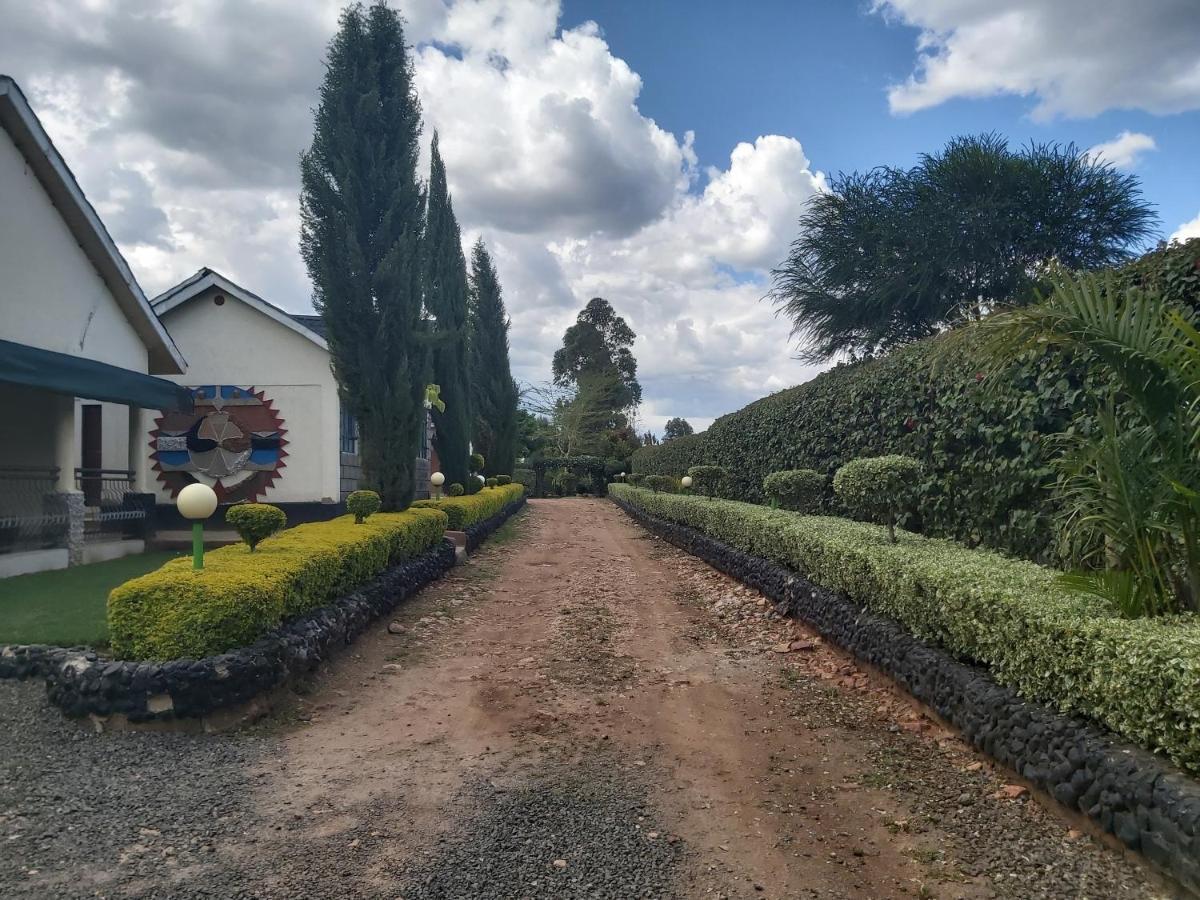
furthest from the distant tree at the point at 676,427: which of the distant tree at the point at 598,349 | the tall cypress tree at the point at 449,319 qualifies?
the tall cypress tree at the point at 449,319

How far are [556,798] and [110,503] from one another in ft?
35.7

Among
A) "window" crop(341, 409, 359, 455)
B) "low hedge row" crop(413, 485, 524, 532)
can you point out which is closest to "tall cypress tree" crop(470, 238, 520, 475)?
"low hedge row" crop(413, 485, 524, 532)

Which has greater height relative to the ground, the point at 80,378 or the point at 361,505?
the point at 80,378

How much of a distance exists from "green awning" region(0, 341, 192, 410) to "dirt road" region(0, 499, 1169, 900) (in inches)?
200

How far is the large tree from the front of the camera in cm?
2267

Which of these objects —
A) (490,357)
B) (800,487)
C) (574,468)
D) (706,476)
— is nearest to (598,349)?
(574,468)

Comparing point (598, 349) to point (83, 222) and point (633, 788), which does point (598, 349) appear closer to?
point (83, 222)

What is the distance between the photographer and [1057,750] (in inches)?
130

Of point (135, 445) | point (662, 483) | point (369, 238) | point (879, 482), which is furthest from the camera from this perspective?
point (662, 483)

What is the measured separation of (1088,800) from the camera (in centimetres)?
305

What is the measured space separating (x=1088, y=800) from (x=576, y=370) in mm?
49265

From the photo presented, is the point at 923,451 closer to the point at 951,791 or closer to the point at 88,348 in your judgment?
the point at 951,791

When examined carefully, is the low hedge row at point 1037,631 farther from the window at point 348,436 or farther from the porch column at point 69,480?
the window at point 348,436

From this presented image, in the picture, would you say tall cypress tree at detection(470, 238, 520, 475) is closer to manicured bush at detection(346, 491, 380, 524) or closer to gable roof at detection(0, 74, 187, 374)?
gable roof at detection(0, 74, 187, 374)
